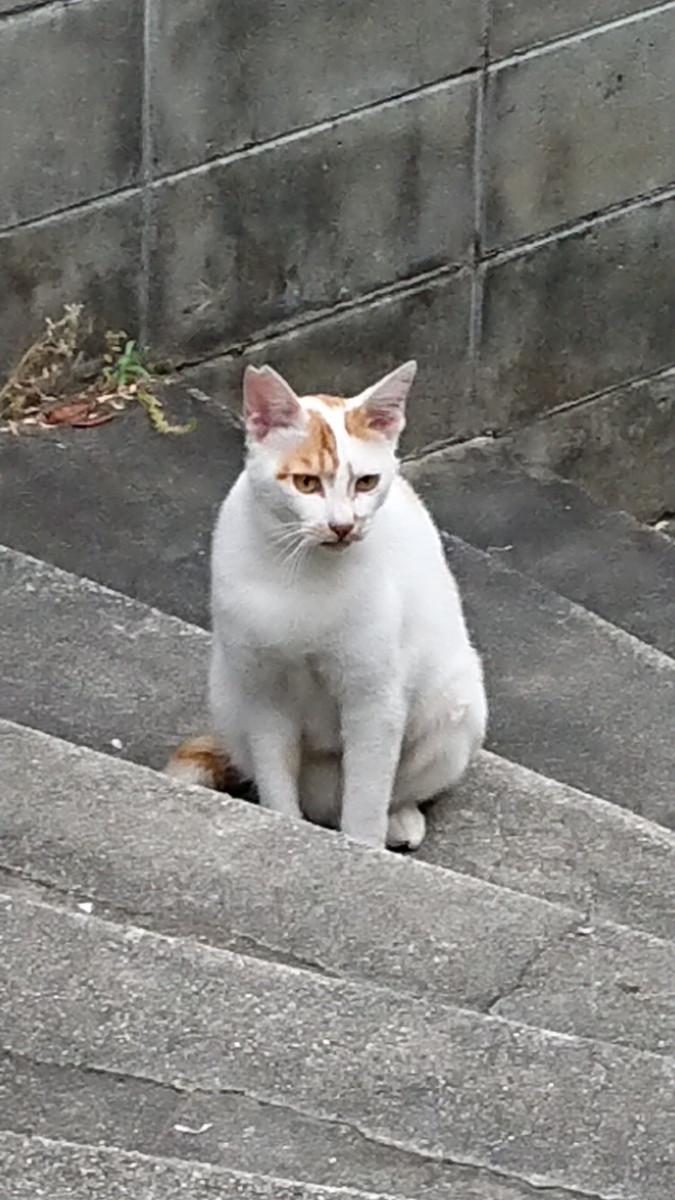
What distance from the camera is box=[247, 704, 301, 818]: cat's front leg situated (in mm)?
3010

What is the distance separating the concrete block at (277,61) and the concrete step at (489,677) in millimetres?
872

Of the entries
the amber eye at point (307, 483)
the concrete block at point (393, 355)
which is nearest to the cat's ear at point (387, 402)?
the amber eye at point (307, 483)

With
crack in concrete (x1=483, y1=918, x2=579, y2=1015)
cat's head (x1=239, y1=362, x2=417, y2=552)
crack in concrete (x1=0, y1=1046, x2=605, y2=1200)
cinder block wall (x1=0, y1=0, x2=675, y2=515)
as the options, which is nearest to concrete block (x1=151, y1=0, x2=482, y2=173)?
cinder block wall (x1=0, y1=0, x2=675, y2=515)

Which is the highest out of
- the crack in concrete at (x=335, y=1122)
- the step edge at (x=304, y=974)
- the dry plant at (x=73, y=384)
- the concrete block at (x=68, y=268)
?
the crack in concrete at (x=335, y=1122)

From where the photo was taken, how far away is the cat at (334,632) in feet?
9.25

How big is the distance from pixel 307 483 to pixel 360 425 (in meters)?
0.11

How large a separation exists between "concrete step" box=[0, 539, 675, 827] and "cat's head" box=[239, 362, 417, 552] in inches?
22.3

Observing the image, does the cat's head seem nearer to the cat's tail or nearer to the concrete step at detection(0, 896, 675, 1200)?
the cat's tail

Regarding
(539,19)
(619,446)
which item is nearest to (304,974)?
(539,19)

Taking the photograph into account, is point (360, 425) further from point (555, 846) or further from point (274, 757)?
point (555, 846)

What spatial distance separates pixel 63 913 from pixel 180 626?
46.2 inches

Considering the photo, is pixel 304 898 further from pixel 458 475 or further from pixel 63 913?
pixel 458 475

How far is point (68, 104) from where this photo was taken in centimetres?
401

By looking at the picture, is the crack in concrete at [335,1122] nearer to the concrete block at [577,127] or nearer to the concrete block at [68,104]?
the concrete block at [68,104]
